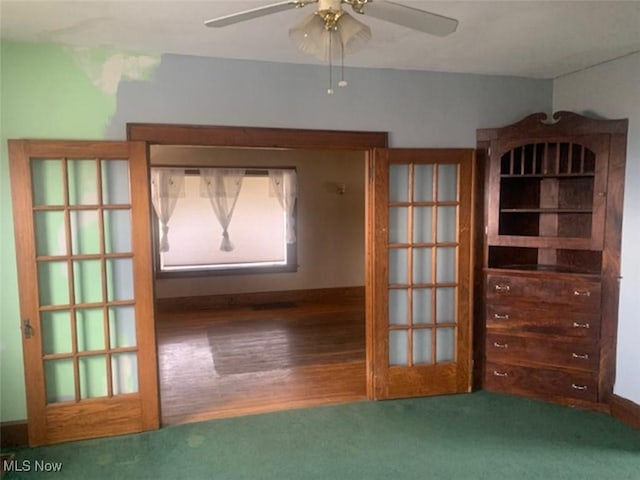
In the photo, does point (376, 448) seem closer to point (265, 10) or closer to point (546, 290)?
point (546, 290)

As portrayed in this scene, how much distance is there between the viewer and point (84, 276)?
2857mm

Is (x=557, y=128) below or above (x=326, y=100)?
below

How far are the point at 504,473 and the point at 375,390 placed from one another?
1.11 meters

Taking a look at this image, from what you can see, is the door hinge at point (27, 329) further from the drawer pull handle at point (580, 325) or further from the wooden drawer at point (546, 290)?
the drawer pull handle at point (580, 325)

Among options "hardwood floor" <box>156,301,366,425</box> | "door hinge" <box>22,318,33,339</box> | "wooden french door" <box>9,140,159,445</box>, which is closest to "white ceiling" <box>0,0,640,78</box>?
"wooden french door" <box>9,140,159,445</box>

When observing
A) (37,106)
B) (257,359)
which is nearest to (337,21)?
(37,106)

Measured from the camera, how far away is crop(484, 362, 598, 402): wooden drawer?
3.24 m

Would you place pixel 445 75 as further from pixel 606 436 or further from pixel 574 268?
pixel 606 436

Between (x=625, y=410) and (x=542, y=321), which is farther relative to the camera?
(x=542, y=321)

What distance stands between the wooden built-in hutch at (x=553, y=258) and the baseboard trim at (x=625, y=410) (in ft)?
0.21

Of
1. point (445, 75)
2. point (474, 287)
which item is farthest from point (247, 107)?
point (474, 287)

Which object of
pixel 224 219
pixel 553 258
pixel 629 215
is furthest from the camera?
pixel 224 219

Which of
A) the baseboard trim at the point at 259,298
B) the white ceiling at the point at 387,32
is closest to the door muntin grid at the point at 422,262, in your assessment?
the white ceiling at the point at 387,32

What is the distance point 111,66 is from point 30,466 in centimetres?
Answer: 243
